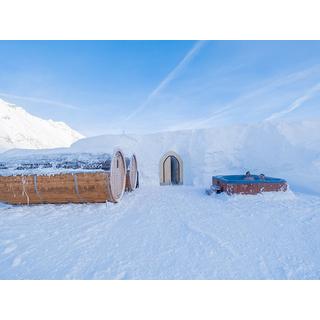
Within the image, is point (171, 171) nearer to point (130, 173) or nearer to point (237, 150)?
point (237, 150)

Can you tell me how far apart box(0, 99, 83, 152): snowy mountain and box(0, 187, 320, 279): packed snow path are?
38.0 metres

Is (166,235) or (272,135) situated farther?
(272,135)

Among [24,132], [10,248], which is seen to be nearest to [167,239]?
[10,248]

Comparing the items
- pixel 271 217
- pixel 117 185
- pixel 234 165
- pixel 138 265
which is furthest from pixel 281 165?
pixel 138 265

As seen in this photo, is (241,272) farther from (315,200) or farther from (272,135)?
(272,135)

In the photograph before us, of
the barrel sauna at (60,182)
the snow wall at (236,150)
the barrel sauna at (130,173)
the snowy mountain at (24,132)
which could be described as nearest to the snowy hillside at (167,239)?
the barrel sauna at (60,182)

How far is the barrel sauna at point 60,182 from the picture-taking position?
18.9 feet

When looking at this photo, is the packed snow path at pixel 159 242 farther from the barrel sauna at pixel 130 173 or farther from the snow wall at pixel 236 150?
the snow wall at pixel 236 150

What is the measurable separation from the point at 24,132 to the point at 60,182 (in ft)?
174

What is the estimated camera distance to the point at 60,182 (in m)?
5.77

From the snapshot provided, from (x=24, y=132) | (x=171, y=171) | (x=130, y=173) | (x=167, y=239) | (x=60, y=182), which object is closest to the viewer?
(x=167, y=239)

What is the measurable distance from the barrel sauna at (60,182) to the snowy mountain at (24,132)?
117ft

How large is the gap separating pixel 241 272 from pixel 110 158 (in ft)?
14.8

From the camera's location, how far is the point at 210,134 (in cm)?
1644
